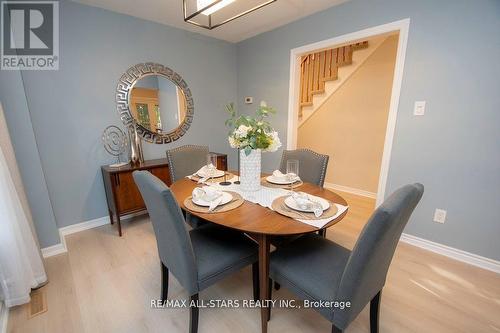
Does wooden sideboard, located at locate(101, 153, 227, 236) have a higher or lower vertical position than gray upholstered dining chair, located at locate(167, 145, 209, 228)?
lower

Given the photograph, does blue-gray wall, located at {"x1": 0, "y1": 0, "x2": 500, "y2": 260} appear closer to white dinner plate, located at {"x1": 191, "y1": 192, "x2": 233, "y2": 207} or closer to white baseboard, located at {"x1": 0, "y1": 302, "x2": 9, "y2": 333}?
white baseboard, located at {"x1": 0, "y1": 302, "x2": 9, "y2": 333}

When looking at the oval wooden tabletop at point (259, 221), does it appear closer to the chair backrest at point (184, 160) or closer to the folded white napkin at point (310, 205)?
the folded white napkin at point (310, 205)

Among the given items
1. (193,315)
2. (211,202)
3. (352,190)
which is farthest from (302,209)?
(352,190)

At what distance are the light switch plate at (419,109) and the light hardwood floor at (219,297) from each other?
1.27 metres

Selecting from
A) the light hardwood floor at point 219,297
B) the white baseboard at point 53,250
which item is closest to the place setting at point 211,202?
the light hardwood floor at point 219,297

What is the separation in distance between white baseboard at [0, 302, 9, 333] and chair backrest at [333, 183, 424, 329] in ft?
6.05

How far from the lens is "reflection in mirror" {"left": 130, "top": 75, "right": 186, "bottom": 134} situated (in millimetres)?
2547

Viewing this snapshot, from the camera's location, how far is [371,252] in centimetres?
79

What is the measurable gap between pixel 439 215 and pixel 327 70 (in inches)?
105

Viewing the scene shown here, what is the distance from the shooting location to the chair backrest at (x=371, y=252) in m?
0.75

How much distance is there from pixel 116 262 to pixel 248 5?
9.14 feet

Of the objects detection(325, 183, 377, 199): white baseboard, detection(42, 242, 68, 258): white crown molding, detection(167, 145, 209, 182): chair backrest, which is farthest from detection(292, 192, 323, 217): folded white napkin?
detection(325, 183, 377, 199): white baseboard

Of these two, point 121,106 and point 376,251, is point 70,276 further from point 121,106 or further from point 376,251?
point 376,251

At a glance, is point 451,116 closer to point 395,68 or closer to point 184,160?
point 395,68
